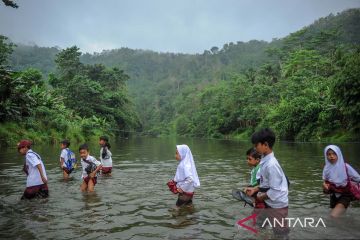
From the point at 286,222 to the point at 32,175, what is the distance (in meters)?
6.08

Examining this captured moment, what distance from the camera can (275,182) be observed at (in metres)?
5.13

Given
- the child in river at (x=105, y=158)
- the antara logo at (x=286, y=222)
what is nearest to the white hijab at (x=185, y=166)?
the antara logo at (x=286, y=222)

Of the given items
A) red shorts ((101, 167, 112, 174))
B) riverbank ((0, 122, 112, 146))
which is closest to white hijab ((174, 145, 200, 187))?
red shorts ((101, 167, 112, 174))

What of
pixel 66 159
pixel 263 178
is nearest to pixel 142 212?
pixel 263 178

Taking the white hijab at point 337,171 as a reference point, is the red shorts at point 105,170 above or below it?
below

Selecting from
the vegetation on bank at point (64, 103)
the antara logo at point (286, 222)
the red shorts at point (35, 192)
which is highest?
the vegetation on bank at point (64, 103)

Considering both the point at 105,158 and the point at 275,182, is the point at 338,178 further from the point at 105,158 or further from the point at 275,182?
the point at 105,158

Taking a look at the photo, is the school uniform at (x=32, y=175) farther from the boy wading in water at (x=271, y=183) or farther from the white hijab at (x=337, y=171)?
the white hijab at (x=337, y=171)

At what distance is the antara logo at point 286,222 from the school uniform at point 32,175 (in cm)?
484

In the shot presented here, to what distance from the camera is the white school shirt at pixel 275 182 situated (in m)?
5.12

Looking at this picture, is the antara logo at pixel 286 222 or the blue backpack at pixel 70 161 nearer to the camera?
the antara logo at pixel 286 222

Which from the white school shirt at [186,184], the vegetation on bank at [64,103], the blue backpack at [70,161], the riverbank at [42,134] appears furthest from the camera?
the riverbank at [42,134]

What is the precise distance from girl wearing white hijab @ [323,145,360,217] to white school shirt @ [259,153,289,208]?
7.07 feet

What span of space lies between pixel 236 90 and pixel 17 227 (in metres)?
63.9
